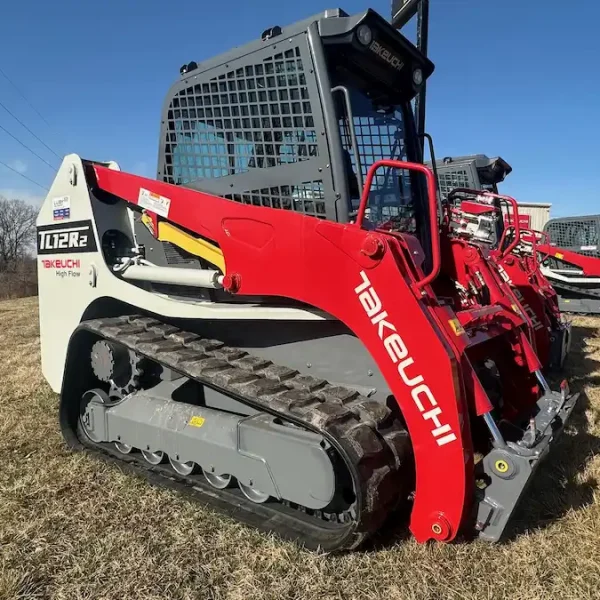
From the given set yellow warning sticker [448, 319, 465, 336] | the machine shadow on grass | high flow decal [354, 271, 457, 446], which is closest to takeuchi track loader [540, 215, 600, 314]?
the machine shadow on grass

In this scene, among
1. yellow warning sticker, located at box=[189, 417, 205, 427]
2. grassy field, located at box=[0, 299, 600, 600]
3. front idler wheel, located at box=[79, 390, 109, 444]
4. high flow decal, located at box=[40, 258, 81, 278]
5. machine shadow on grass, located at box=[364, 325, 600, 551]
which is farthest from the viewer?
high flow decal, located at box=[40, 258, 81, 278]

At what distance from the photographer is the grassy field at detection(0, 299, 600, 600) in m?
2.51

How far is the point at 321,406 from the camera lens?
2.85 metres

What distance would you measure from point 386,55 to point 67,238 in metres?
2.74

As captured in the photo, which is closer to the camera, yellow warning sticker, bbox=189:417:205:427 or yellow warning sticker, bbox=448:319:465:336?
yellow warning sticker, bbox=448:319:465:336

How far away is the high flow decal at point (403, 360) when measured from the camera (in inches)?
101

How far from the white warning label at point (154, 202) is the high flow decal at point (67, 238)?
1.90ft

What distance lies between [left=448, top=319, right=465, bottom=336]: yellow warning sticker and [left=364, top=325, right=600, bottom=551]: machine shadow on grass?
39.8 inches

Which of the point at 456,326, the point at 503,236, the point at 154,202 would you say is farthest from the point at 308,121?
the point at 503,236

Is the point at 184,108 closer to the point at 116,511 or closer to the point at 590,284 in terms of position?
the point at 116,511

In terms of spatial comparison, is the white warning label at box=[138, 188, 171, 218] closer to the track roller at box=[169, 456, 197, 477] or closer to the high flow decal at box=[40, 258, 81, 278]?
the high flow decal at box=[40, 258, 81, 278]

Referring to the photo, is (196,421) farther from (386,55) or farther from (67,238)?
(386,55)

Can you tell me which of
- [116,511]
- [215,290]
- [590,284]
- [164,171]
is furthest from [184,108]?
[590,284]

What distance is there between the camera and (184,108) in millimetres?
3803
